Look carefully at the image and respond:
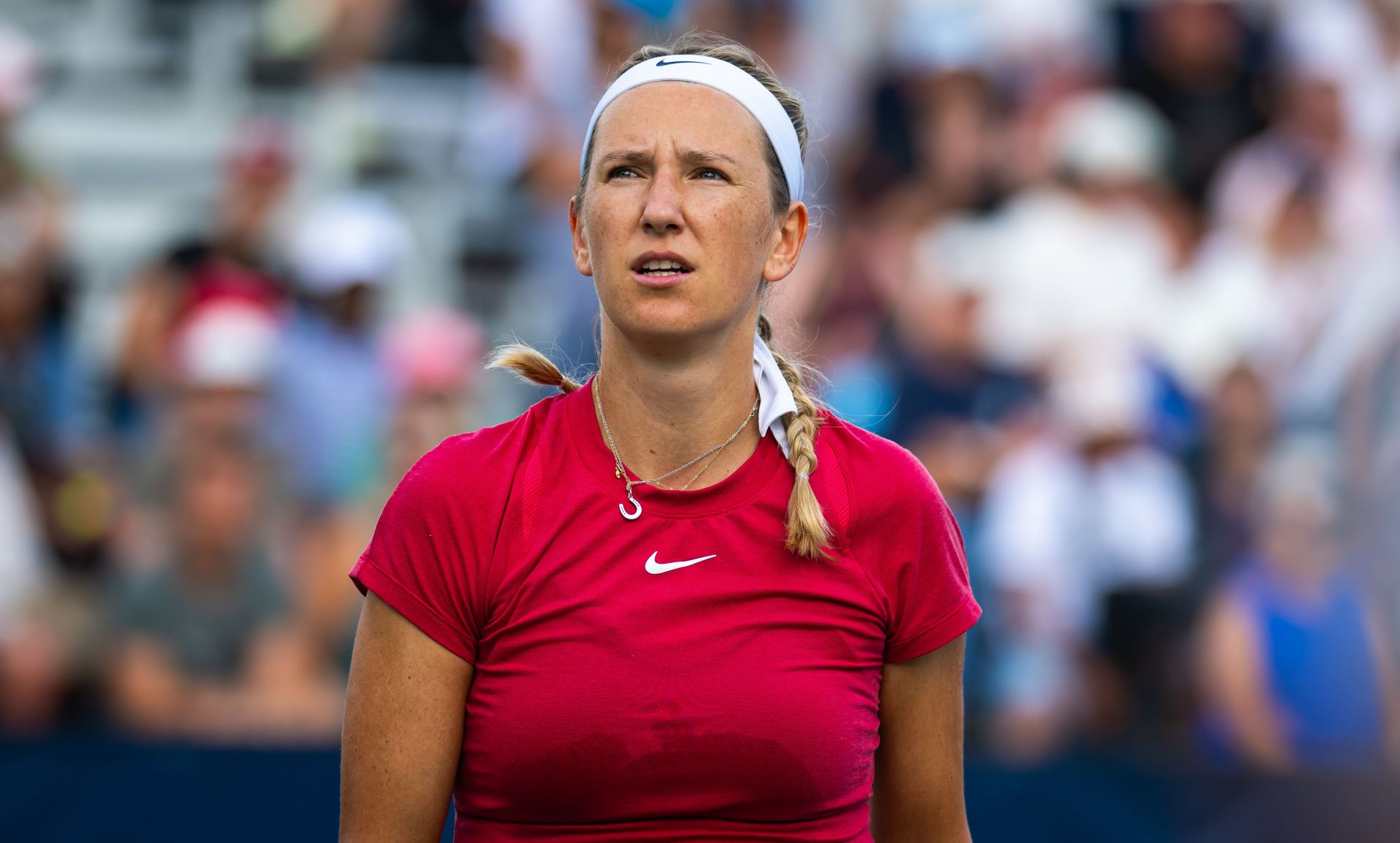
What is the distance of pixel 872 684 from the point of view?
2117 millimetres

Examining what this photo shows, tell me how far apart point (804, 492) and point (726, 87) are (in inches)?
20.8

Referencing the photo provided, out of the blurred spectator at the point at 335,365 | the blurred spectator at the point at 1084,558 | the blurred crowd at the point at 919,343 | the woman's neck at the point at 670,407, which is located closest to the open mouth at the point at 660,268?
the woman's neck at the point at 670,407

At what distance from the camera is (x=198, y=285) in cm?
593

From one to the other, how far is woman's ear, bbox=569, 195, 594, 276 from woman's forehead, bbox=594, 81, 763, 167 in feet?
0.38

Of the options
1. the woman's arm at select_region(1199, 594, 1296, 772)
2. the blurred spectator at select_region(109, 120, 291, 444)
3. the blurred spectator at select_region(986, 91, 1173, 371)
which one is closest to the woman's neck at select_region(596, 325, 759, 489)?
the woman's arm at select_region(1199, 594, 1296, 772)

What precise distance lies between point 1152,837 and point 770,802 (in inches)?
108

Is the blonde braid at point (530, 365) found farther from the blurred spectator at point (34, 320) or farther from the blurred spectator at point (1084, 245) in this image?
the blurred spectator at point (1084, 245)

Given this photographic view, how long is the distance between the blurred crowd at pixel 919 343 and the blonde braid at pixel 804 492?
112 inches

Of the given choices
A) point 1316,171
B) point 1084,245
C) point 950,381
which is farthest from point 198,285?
Result: point 1316,171

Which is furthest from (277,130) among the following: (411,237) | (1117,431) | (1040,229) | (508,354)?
(508,354)

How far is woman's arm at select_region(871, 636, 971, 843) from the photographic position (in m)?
2.19

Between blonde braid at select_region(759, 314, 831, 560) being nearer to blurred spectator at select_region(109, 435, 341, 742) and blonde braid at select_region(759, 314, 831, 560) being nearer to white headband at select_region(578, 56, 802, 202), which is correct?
white headband at select_region(578, 56, 802, 202)

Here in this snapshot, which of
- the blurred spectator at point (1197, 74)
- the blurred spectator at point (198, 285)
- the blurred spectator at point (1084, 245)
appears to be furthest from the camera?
the blurred spectator at point (1197, 74)

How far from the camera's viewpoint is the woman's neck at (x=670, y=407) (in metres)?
2.13
